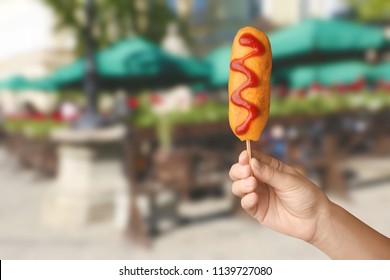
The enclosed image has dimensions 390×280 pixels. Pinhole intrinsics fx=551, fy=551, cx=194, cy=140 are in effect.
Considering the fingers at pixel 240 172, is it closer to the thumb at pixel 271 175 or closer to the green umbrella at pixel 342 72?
the thumb at pixel 271 175

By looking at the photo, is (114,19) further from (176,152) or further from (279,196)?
(279,196)

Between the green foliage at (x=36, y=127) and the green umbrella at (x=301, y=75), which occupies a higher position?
the green umbrella at (x=301, y=75)

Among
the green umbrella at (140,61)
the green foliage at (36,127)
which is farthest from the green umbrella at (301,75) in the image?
the green foliage at (36,127)

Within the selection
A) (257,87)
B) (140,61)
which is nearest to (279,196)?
(257,87)

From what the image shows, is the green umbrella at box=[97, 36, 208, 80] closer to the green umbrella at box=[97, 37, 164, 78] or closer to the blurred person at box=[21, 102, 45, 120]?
the green umbrella at box=[97, 37, 164, 78]

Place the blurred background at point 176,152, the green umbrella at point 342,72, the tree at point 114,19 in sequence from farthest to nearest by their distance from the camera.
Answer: the tree at point 114,19 < the green umbrella at point 342,72 < the blurred background at point 176,152

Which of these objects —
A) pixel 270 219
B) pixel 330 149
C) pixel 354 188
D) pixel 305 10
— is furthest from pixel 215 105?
pixel 305 10

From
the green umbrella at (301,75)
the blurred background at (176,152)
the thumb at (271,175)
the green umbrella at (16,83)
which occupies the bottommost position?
the thumb at (271,175)
